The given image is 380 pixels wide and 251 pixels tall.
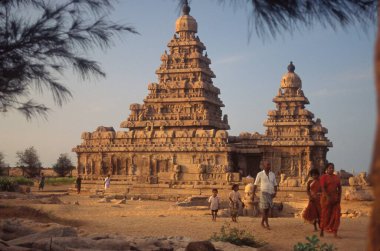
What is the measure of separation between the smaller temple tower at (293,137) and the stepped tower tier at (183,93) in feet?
13.6

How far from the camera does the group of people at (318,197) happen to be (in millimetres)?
11570

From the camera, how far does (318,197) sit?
41.3 feet

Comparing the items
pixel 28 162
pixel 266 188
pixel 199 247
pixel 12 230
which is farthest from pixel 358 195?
pixel 28 162

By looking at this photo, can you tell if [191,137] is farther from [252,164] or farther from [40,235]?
[40,235]

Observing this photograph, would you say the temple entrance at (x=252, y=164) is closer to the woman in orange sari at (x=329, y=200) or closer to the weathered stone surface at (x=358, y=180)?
the weathered stone surface at (x=358, y=180)

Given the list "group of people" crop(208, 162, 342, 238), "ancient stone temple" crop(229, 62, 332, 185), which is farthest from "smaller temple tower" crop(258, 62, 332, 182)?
"group of people" crop(208, 162, 342, 238)

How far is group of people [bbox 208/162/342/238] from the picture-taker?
1157cm

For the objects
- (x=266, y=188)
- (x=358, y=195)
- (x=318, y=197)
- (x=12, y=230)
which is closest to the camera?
(x=12, y=230)

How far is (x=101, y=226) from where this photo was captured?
14.0 metres

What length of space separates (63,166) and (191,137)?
3591 centimetres

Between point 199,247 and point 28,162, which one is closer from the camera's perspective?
point 199,247

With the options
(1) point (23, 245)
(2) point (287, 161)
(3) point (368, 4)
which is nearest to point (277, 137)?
(2) point (287, 161)

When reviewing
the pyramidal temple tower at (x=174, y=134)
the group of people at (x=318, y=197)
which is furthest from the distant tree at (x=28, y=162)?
the group of people at (x=318, y=197)

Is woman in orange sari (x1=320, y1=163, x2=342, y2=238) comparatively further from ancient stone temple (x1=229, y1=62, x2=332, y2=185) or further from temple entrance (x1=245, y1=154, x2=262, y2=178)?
temple entrance (x1=245, y1=154, x2=262, y2=178)
